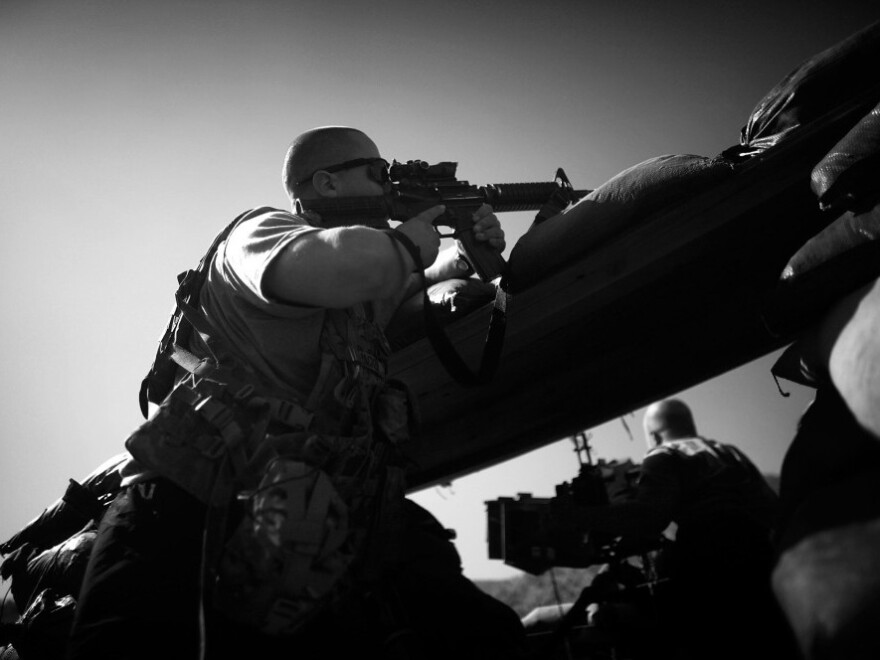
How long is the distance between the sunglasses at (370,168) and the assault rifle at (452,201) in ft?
0.16

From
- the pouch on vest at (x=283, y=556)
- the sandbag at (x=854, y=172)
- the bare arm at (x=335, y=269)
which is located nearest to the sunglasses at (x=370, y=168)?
the bare arm at (x=335, y=269)

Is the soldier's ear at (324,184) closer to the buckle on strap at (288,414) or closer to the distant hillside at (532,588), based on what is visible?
the buckle on strap at (288,414)

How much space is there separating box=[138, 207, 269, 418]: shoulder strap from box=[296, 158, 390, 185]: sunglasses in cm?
55

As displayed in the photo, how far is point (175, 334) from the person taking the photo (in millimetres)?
1754

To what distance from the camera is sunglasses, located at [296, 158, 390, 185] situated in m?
2.19

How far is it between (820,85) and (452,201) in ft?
4.57

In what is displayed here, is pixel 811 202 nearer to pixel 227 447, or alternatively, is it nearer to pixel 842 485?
pixel 842 485

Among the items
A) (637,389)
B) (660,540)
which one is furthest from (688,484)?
(637,389)

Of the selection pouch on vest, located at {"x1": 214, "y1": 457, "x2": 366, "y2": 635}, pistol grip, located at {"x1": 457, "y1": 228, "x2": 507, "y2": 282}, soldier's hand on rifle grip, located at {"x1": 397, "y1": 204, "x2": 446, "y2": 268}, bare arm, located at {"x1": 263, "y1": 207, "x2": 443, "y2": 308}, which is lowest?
pouch on vest, located at {"x1": 214, "y1": 457, "x2": 366, "y2": 635}

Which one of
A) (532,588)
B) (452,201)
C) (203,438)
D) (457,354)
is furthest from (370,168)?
(532,588)

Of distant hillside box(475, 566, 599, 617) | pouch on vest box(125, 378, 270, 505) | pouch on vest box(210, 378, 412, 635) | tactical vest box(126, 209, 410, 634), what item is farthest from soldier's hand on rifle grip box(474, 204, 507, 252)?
distant hillside box(475, 566, 599, 617)

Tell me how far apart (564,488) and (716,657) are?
1.22 metres

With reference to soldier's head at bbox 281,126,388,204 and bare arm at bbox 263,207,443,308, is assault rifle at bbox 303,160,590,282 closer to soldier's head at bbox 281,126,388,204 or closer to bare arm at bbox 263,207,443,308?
soldier's head at bbox 281,126,388,204

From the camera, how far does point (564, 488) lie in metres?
3.62
